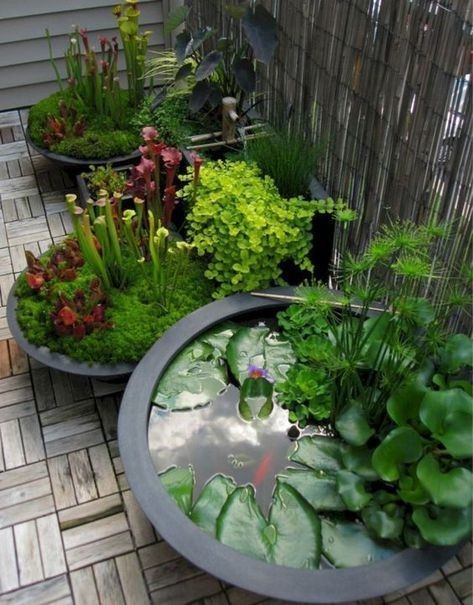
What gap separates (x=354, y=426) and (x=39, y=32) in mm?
2881

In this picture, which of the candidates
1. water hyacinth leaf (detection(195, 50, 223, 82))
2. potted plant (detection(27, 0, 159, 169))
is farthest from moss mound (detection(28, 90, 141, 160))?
water hyacinth leaf (detection(195, 50, 223, 82))

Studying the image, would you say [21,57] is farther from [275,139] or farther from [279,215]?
[279,215]

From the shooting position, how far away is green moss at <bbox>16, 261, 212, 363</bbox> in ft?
7.29

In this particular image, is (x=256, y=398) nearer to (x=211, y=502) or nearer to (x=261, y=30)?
(x=211, y=502)

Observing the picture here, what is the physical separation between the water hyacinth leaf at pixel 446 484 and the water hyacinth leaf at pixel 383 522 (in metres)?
0.14

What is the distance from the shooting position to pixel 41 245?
3.00 meters

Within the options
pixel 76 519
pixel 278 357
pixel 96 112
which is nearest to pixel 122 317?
pixel 278 357

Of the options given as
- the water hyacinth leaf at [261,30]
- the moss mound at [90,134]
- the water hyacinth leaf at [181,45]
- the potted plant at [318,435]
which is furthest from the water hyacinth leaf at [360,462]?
the moss mound at [90,134]

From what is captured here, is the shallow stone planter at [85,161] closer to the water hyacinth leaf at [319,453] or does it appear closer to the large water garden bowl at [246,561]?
the large water garden bowl at [246,561]

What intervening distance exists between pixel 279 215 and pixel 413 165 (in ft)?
1.49

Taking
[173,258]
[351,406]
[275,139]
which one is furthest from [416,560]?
[275,139]

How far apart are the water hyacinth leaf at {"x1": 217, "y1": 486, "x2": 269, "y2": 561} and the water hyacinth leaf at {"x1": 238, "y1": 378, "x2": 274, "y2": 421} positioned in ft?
0.89

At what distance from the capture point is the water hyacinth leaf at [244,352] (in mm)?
2111

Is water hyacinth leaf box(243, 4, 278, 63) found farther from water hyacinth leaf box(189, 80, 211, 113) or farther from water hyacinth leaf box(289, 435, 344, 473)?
water hyacinth leaf box(289, 435, 344, 473)
